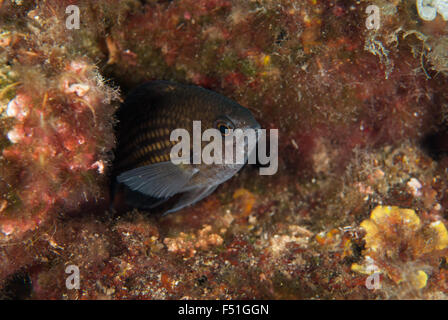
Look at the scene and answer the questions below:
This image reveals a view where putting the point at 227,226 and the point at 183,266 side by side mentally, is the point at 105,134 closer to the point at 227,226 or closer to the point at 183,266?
the point at 183,266

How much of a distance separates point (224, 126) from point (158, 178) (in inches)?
38.9

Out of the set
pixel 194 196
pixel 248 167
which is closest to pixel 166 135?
pixel 194 196

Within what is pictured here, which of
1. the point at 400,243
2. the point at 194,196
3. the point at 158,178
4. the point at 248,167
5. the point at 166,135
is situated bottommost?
the point at 400,243

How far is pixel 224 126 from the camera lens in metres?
3.10

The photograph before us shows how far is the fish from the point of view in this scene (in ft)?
10.2

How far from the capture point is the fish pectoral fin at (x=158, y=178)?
10.1 feet

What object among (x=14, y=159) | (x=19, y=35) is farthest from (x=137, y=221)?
(x=19, y=35)

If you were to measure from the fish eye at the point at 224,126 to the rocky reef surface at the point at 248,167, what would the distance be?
0.93 meters

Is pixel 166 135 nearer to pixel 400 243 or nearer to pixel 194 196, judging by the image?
pixel 194 196

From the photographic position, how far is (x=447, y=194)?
348cm

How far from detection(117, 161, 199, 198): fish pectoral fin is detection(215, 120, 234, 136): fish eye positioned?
60 cm

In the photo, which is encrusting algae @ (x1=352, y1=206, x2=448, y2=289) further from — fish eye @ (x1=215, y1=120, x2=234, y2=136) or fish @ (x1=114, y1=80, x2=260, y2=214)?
fish eye @ (x1=215, y1=120, x2=234, y2=136)
